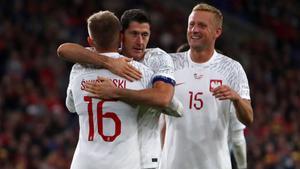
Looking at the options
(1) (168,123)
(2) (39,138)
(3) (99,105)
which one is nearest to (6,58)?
(2) (39,138)

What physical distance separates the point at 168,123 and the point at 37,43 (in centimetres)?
1176

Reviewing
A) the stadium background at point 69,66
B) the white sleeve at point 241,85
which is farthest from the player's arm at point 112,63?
the stadium background at point 69,66

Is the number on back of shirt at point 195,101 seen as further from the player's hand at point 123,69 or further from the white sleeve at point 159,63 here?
the player's hand at point 123,69

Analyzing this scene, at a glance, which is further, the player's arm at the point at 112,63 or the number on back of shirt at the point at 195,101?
the number on back of shirt at the point at 195,101

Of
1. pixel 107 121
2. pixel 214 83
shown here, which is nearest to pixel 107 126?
pixel 107 121

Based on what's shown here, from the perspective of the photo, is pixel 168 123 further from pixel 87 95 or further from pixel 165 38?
pixel 165 38

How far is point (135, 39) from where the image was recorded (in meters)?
6.61

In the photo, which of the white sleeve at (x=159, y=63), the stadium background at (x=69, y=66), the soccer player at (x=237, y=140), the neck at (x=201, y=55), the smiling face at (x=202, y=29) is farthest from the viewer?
the stadium background at (x=69, y=66)

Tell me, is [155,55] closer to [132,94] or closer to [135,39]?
[135,39]

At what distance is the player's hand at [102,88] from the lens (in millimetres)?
6191

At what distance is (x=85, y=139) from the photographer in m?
6.32

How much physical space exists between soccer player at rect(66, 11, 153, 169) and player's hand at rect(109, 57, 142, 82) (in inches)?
1.7

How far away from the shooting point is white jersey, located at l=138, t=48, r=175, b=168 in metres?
6.44

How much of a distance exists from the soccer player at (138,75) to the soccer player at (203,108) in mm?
816
